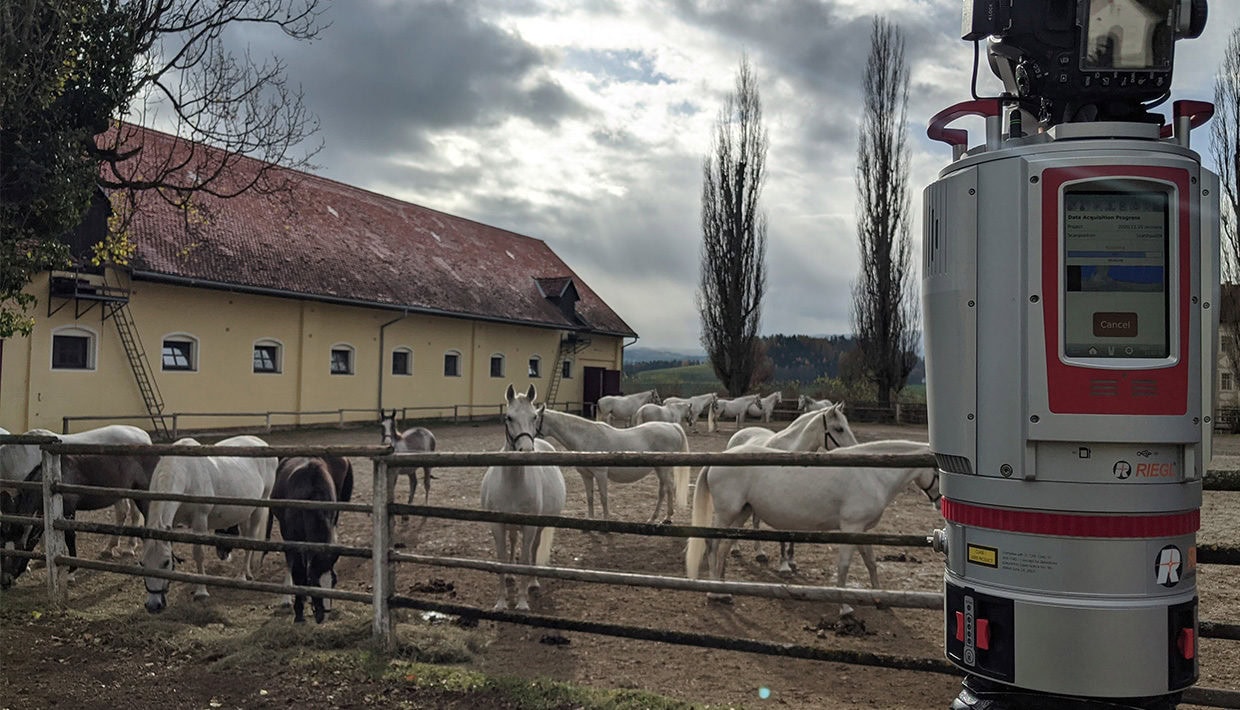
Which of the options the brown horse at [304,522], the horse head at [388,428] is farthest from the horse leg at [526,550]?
the horse head at [388,428]

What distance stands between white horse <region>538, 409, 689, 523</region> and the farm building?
21.2 ft

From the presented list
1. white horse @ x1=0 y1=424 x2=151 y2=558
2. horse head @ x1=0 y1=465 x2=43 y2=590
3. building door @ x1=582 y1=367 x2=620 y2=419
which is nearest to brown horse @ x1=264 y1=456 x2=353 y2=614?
white horse @ x1=0 y1=424 x2=151 y2=558

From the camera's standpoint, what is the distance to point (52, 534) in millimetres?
6168

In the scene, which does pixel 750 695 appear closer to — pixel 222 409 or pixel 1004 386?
pixel 1004 386

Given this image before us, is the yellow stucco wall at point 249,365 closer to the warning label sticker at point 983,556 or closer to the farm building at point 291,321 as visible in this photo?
the farm building at point 291,321

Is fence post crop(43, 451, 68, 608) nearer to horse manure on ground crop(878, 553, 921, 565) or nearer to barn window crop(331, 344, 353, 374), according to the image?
horse manure on ground crop(878, 553, 921, 565)

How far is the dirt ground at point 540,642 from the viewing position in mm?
4344

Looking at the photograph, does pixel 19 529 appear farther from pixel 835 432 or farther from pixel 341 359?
pixel 341 359

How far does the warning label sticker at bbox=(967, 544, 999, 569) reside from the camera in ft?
6.95

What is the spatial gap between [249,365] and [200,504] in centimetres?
1490

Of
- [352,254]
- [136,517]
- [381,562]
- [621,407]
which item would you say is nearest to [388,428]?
[136,517]

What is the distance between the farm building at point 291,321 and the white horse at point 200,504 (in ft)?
19.3

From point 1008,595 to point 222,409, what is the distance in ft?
65.7

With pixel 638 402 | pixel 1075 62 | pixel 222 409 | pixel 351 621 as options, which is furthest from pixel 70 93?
pixel 638 402
